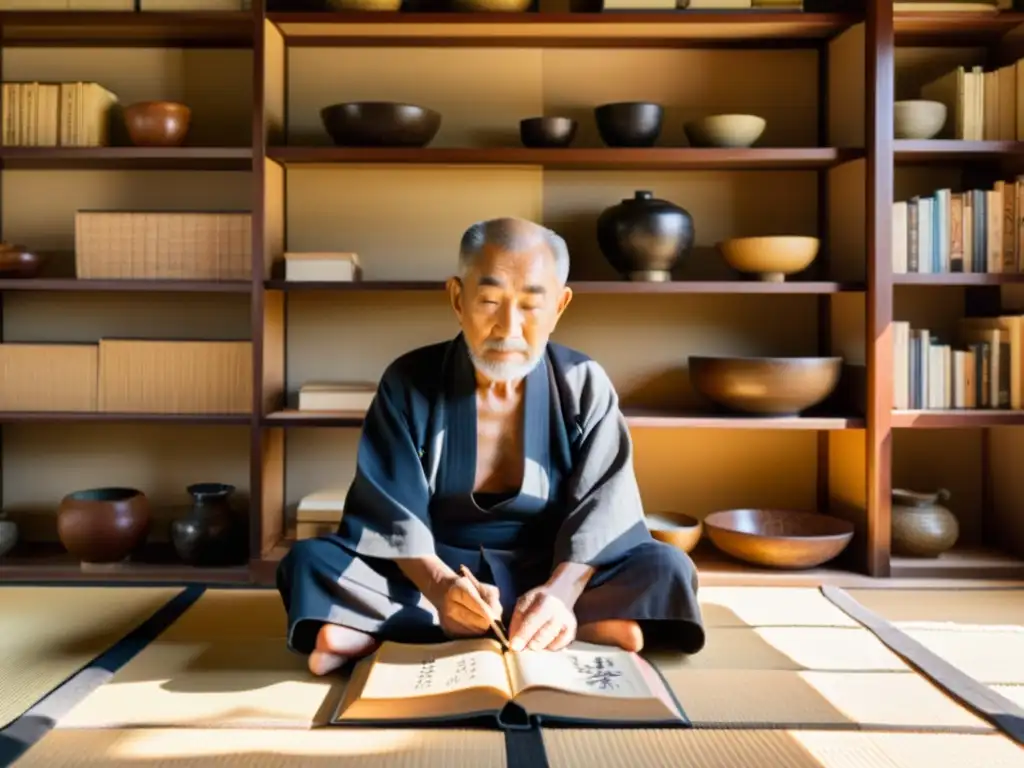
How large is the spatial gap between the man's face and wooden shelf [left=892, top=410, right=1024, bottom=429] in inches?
62.6

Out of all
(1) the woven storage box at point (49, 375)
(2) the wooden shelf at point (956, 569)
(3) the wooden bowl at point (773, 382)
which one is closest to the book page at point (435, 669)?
(3) the wooden bowl at point (773, 382)

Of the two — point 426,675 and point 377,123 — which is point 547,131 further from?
point 426,675

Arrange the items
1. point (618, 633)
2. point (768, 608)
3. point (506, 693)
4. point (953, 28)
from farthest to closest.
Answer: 1. point (953, 28)
2. point (768, 608)
3. point (618, 633)
4. point (506, 693)

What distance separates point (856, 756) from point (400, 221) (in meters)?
2.78

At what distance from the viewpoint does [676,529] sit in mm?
3771

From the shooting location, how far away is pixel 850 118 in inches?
152

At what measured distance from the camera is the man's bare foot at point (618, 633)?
268 centimetres

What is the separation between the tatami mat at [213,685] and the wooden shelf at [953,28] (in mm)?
3053

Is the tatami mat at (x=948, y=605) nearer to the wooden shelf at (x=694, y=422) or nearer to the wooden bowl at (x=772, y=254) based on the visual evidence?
the wooden shelf at (x=694, y=422)

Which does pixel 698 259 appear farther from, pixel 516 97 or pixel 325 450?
pixel 325 450

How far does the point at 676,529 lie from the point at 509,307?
1.44 m

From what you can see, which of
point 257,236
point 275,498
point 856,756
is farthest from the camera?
point 275,498

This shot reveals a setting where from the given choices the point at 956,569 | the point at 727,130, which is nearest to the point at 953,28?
the point at 727,130

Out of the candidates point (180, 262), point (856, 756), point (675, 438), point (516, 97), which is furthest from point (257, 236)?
point (856, 756)
